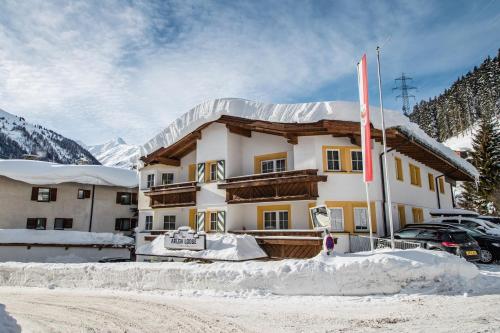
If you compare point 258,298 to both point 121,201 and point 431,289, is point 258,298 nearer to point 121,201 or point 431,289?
point 431,289

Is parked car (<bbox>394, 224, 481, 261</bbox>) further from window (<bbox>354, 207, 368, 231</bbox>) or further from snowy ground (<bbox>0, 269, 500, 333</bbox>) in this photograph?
snowy ground (<bbox>0, 269, 500, 333</bbox>)

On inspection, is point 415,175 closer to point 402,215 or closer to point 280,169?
point 402,215

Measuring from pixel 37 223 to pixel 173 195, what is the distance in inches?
576

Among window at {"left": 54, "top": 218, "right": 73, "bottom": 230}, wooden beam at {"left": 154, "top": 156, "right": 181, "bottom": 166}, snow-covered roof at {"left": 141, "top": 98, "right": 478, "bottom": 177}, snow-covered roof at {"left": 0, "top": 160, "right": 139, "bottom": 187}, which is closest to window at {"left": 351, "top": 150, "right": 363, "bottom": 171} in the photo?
snow-covered roof at {"left": 141, "top": 98, "right": 478, "bottom": 177}

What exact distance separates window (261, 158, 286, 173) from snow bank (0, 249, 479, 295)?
939 cm

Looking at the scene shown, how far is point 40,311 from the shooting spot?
9352 mm

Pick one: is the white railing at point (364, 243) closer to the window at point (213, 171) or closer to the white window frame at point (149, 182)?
the window at point (213, 171)

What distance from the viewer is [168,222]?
25.3 meters

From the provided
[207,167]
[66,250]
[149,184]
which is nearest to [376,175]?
[207,167]

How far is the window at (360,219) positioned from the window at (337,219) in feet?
2.33

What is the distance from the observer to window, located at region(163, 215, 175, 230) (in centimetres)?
2512

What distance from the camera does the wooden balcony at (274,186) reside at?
17.5m

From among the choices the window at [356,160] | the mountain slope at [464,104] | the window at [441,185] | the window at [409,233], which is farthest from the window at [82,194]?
the mountain slope at [464,104]

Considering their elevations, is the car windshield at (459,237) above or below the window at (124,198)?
below
